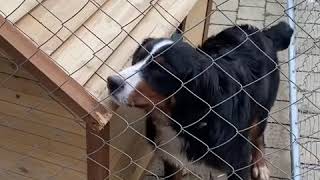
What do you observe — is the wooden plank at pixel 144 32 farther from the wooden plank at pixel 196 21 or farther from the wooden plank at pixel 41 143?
the wooden plank at pixel 196 21

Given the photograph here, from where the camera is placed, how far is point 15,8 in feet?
7.05

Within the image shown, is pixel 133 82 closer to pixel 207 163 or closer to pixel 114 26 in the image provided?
pixel 114 26

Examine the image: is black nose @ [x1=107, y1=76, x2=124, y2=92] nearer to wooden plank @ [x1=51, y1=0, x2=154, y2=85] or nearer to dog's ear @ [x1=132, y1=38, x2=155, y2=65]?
wooden plank @ [x1=51, y1=0, x2=154, y2=85]

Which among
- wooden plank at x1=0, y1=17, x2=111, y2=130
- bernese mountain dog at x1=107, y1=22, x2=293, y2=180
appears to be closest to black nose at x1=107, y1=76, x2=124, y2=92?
bernese mountain dog at x1=107, y1=22, x2=293, y2=180

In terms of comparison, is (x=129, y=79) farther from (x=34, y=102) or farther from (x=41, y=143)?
(x=41, y=143)

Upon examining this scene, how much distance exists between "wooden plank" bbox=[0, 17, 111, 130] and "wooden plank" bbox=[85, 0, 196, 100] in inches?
2.9

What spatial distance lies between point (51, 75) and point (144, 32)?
0.71 metres

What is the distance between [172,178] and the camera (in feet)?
10.6

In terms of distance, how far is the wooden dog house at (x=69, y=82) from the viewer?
208cm

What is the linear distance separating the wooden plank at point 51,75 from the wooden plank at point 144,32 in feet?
0.24

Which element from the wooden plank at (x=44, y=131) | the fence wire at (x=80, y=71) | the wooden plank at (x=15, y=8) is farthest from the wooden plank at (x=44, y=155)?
the wooden plank at (x=15, y=8)

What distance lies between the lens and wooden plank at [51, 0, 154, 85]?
2166 millimetres

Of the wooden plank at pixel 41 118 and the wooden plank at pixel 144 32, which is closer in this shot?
the wooden plank at pixel 144 32

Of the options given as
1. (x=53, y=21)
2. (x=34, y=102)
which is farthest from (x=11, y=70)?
(x=53, y=21)
